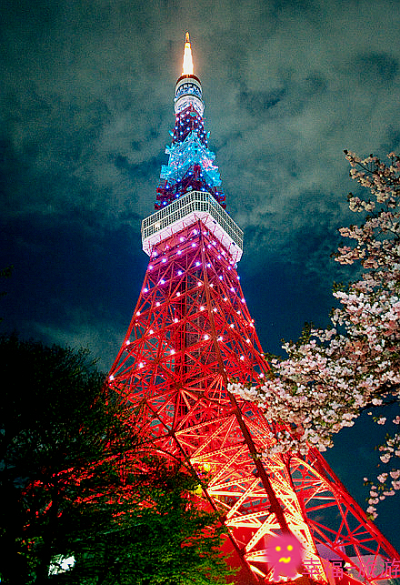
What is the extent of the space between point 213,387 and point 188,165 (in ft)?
50.2

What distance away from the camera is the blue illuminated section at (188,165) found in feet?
78.6

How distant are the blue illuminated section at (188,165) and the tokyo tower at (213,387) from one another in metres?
0.08

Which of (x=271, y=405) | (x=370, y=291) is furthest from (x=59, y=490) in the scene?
(x=370, y=291)

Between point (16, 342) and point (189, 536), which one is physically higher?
point (16, 342)

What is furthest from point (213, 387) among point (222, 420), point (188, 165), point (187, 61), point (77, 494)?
point (187, 61)

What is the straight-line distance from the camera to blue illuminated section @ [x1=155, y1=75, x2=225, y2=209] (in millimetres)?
23953

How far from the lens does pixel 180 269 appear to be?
829 inches

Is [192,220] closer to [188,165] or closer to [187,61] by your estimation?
[188,165]

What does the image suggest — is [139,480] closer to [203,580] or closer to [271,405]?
[203,580]

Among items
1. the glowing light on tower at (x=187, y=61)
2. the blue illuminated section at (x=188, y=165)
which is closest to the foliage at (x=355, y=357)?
the blue illuminated section at (x=188, y=165)

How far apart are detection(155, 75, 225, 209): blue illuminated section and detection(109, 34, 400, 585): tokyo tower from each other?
0.08 meters

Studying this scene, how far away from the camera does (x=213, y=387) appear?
15992 mm

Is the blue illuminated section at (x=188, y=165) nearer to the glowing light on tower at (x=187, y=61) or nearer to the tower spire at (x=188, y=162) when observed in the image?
the tower spire at (x=188, y=162)

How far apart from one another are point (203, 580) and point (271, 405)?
459 centimetres
